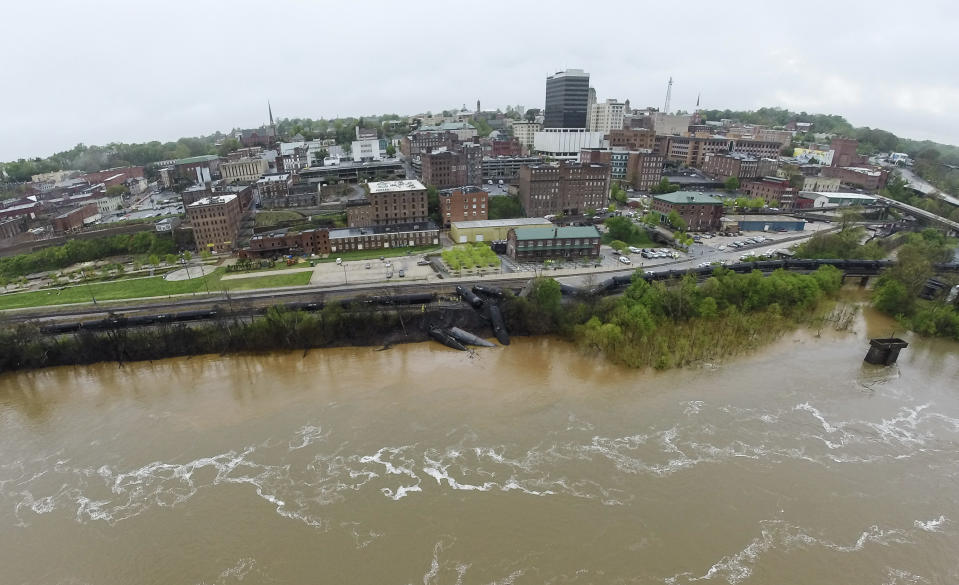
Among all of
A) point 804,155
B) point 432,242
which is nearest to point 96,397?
point 432,242

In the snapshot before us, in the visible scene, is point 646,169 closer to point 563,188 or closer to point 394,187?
point 563,188

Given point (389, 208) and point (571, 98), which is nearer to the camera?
point (389, 208)

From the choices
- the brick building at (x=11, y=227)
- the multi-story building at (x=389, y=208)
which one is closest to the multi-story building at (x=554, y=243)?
the multi-story building at (x=389, y=208)

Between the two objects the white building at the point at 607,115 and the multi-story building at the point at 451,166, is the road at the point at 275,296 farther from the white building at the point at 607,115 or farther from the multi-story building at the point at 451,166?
the white building at the point at 607,115

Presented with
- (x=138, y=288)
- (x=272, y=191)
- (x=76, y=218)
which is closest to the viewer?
(x=138, y=288)

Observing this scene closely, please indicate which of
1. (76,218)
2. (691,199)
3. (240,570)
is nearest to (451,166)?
(691,199)

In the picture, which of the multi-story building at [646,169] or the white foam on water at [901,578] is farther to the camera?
the multi-story building at [646,169]
